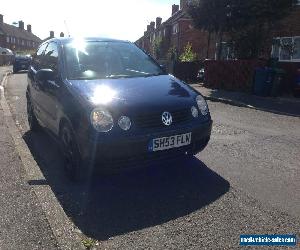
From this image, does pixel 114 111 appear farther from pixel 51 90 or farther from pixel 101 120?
pixel 51 90

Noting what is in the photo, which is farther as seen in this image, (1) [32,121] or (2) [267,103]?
(2) [267,103]

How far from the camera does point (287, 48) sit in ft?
57.0

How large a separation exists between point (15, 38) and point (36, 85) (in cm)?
8591

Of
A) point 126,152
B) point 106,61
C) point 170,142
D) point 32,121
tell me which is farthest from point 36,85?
point 170,142

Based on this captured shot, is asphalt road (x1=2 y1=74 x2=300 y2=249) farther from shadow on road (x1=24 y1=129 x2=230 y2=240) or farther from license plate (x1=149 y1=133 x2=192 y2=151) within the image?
license plate (x1=149 y1=133 x2=192 y2=151)

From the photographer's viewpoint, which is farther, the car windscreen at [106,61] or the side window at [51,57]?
the side window at [51,57]

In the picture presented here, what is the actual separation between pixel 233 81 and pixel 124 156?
43.8 ft

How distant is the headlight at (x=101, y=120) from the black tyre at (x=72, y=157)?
46cm

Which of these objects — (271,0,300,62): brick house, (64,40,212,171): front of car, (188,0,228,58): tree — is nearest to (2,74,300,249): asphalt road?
(64,40,212,171): front of car

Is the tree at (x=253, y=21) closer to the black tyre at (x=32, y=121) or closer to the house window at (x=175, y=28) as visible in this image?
the black tyre at (x=32, y=121)

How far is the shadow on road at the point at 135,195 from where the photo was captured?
3.65m

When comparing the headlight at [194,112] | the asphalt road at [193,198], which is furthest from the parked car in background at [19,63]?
the headlight at [194,112]

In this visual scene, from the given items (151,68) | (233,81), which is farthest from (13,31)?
(151,68)

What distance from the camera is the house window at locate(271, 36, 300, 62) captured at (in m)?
17.5
